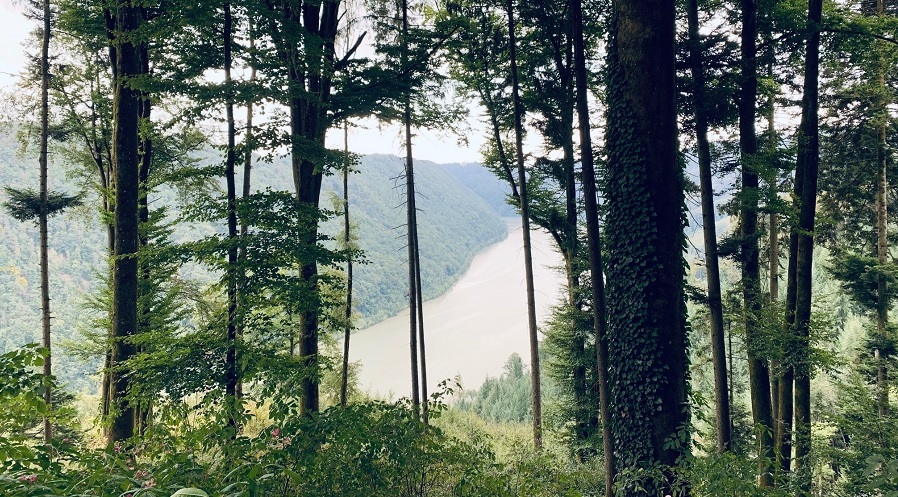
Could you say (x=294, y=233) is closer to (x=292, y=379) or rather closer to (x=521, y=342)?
(x=292, y=379)

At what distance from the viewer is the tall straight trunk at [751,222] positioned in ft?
26.4

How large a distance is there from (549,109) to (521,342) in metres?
33.0

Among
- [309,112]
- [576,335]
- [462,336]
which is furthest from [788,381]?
[462,336]

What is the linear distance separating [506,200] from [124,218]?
866 cm

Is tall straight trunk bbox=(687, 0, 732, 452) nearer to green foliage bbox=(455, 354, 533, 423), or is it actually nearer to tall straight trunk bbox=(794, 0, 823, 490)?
tall straight trunk bbox=(794, 0, 823, 490)

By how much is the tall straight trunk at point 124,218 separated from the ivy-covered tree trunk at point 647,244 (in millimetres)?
6314

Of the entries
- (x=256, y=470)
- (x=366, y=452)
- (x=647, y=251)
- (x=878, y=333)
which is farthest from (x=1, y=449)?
(x=878, y=333)

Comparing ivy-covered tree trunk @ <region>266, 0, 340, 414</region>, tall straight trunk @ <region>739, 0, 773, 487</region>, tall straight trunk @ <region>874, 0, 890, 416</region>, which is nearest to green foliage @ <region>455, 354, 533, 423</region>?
tall straight trunk @ <region>874, 0, 890, 416</region>

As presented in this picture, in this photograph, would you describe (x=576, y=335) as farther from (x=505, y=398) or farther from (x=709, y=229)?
(x=505, y=398)

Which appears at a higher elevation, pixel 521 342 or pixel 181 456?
pixel 181 456

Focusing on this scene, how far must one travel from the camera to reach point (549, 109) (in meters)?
11.0

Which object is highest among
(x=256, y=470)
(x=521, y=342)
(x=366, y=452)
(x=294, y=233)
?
(x=294, y=233)

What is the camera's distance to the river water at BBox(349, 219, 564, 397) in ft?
111

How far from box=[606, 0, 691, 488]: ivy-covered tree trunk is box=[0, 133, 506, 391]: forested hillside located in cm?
924
